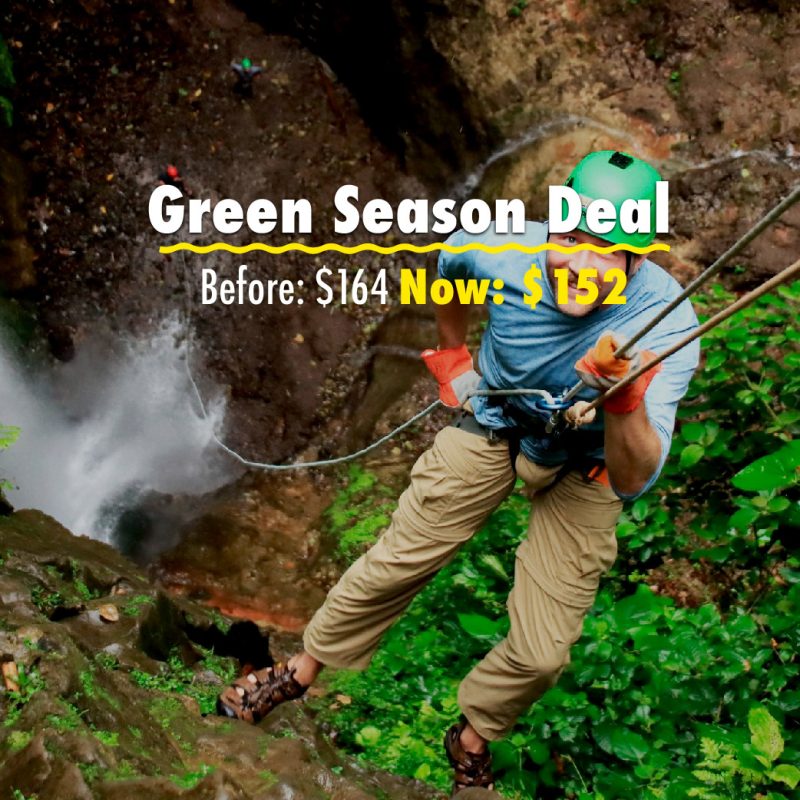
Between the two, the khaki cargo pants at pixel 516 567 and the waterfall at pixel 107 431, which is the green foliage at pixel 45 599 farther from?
the waterfall at pixel 107 431

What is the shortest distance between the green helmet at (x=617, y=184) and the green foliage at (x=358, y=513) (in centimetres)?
332

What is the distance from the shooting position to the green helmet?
278 cm

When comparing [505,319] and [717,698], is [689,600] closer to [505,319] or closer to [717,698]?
[717,698]

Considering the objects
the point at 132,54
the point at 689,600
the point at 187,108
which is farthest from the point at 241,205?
the point at 689,600

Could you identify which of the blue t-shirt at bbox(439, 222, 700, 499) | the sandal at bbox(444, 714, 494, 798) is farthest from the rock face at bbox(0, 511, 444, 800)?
the blue t-shirt at bbox(439, 222, 700, 499)

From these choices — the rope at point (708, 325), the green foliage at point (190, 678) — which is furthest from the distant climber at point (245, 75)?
the rope at point (708, 325)

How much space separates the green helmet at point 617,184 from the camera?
2.78m

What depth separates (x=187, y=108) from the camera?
25.9 feet

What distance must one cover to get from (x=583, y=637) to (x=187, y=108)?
246 inches

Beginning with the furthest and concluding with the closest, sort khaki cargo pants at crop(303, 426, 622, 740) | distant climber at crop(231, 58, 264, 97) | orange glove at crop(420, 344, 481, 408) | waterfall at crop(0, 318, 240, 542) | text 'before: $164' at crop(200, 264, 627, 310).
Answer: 1. distant climber at crop(231, 58, 264, 97)
2. text 'before: $164' at crop(200, 264, 627, 310)
3. waterfall at crop(0, 318, 240, 542)
4. orange glove at crop(420, 344, 481, 408)
5. khaki cargo pants at crop(303, 426, 622, 740)

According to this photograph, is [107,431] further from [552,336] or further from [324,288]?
[552,336]

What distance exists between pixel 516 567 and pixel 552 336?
0.96m

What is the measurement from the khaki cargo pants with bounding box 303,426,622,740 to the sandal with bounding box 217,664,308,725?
0.57 feet

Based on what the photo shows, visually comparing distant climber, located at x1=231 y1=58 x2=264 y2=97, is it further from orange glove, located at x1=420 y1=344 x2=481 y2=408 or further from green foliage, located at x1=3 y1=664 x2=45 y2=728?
green foliage, located at x1=3 y1=664 x2=45 y2=728
